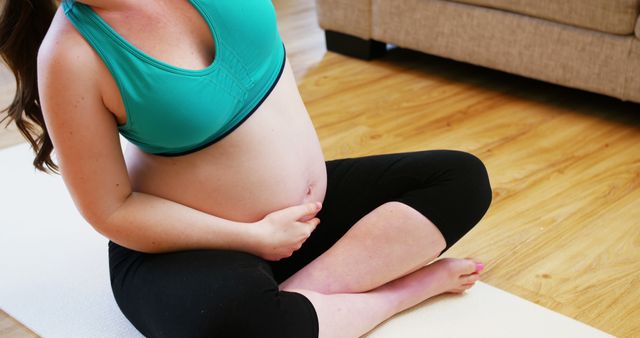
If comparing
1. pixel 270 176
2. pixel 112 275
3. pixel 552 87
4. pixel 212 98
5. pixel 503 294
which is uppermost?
pixel 212 98

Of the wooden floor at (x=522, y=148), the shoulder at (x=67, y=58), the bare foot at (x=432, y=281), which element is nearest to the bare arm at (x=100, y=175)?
the shoulder at (x=67, y=58)

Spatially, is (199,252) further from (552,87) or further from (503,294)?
(552,87)

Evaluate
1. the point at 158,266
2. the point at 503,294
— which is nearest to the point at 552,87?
the point at 503,294

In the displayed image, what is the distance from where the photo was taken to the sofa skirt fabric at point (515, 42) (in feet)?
6.30

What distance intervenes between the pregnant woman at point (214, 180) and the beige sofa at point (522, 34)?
33.7 inches

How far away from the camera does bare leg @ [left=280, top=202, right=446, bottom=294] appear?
3.84 feet

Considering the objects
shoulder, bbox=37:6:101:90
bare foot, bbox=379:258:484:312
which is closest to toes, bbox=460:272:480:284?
bare foot, bbox=379:258:484:312

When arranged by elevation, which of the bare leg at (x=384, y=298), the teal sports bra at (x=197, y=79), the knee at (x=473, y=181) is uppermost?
the teal sports bra at (x=197, y=79)

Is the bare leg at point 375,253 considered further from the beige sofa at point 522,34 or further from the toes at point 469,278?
the beige sofa at point 522,34

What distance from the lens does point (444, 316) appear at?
1216mm

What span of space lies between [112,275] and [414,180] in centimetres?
46

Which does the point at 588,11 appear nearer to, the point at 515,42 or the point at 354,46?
the point at 515,42

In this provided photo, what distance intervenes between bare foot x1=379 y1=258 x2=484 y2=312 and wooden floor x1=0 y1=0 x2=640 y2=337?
115mm

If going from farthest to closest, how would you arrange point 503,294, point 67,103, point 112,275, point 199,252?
point 503,294, point 112,275, point 199,252, point 67,103
